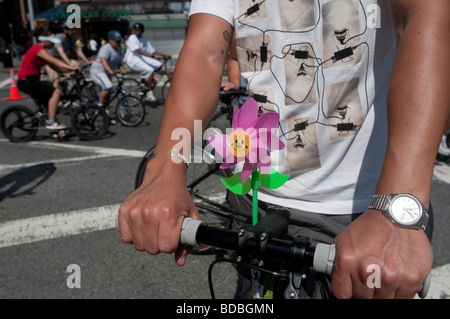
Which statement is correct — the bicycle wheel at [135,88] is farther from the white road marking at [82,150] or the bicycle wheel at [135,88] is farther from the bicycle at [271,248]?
the bicycle at [271,248]

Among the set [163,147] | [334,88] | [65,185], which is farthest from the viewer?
[65,185]

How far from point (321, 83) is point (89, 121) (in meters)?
6.93

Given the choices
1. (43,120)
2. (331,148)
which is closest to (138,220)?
(331,148)

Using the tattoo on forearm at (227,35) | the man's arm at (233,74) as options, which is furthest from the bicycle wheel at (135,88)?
the tattoo on forearm at (227,35)

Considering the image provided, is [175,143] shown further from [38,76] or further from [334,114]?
[38,76]

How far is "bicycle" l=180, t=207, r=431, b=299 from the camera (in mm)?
814

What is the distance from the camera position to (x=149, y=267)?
3.24 m

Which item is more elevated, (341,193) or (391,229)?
(391,229)

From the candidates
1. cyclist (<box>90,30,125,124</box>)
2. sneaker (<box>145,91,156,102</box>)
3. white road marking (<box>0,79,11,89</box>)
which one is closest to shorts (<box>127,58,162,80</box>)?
sneaker (<box>145,91,156,102</box>)

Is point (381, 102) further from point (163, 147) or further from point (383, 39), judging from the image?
point (163, 147)

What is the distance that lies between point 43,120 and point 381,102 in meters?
7.40

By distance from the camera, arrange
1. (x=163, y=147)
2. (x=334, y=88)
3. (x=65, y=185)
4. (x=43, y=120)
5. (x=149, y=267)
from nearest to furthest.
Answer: (x=163, y=147) → (x=334, y=88) → (x=149, y=267) → (x=65, y=185) → (x=43, y=120)

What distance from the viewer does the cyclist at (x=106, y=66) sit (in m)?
8.52

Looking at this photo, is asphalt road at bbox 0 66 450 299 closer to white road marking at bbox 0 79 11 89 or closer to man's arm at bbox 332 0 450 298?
man's arm at bbox 332 0 450 298
